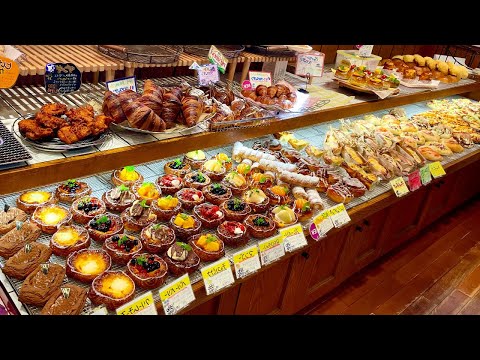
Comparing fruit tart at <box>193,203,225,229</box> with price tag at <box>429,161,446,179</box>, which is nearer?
fruit tart at <box>193,203,225,229</box>

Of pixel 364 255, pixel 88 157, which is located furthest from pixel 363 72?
pixel 88 157

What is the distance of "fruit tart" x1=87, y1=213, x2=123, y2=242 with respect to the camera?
2779 millimetres

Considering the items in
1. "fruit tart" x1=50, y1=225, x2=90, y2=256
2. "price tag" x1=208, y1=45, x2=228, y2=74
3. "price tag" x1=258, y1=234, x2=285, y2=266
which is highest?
"price tag" x1=208, y1=45, x2=228, y2=74

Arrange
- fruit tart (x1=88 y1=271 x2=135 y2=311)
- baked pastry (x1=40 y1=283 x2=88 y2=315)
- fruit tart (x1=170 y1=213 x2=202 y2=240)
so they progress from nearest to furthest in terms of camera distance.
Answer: baked pastry (x1=40 y1=283 x2=88 y2=315)
fruit tart (x1=88 y1=271 x2=135 y2=311)
fruit tart (x1=170 y1=213 x2=202 y2=240)

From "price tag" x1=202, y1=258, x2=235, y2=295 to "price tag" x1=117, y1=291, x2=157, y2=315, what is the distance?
370mm

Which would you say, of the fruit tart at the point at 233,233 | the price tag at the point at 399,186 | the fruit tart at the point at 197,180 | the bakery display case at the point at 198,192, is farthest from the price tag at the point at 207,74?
the price tag at the point at 399,186

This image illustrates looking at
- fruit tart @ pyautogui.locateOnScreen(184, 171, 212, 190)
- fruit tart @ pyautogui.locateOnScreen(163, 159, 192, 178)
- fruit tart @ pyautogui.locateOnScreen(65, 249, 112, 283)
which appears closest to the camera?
fruit tart @ pyautogui.locateOnScreen(65, 249, 112, 283)

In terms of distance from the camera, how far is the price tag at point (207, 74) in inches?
126

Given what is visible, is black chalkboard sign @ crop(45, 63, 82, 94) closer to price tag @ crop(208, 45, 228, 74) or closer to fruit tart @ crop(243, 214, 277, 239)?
price tag @ crop(208, 45, 228, 74)

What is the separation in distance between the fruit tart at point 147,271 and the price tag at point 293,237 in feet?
3.04

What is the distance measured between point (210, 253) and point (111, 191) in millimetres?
864

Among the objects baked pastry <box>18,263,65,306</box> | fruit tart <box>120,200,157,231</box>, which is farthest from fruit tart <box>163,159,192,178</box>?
baked pastry <box>18,263,65,306</box>

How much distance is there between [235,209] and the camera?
3277 millimetres

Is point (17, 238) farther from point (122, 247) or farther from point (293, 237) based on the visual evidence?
point (293, 237)
